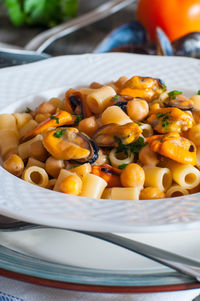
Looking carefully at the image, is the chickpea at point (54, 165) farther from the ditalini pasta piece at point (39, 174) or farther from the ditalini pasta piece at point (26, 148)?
the ditalini pasta piece at point (26, 148)

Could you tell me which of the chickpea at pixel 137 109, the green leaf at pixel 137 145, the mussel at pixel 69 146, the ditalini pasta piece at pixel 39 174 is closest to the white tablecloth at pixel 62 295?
the ditalini pasta piece at pixel 39 174

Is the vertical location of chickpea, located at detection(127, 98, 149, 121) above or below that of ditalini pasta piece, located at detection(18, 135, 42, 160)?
above

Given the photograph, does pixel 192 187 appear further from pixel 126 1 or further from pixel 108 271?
pixel 126 1

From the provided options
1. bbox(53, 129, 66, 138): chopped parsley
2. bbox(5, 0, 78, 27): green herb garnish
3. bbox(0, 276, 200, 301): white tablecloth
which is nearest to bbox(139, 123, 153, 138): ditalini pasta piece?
bbox(53, 129, 66, 138): chopped parsley

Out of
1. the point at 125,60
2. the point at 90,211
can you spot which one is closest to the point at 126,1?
the point at 125,60

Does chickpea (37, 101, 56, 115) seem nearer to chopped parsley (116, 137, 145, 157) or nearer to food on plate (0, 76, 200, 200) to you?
food on plate (0, 76, 200, 200)
